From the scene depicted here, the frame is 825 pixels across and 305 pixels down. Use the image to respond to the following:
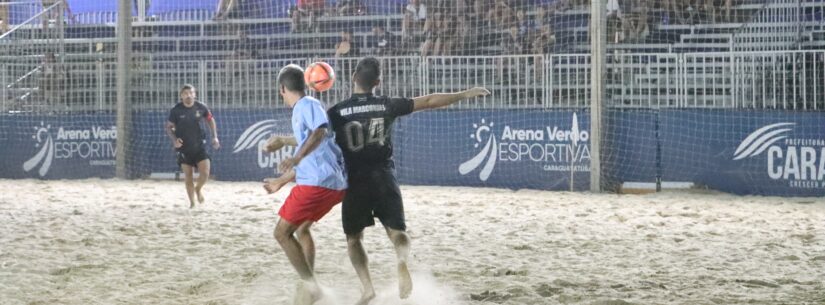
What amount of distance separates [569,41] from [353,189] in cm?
1302

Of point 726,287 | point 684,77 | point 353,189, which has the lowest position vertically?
point 726,287

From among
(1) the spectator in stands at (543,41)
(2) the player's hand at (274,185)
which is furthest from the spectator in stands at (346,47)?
(2) the player's hand at (274,185)

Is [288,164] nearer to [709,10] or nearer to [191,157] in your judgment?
[191,157]

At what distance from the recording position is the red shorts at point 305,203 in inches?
236

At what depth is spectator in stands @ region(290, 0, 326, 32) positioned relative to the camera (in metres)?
20.6

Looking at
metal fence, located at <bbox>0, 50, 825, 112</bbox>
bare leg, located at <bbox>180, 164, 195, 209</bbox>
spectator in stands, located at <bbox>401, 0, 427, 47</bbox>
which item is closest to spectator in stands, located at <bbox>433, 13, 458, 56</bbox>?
spectator in stands, located at <bbox>401, 0, 427, 47</bbox>

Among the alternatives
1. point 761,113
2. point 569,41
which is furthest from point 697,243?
point 569,41

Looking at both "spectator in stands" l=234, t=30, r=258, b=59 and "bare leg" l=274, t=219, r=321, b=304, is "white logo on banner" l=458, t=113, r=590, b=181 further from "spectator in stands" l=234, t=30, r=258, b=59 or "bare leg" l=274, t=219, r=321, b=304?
"bare leg" l=274, t=219, r=321, b=304

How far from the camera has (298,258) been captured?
6.10 metres

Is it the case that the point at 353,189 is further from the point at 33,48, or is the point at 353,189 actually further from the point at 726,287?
the point at 33,48

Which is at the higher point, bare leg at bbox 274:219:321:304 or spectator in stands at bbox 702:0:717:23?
spectator in stands at bbox 702:0:717:23

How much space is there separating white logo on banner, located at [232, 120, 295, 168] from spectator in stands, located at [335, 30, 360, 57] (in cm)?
204

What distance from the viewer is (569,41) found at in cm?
1870

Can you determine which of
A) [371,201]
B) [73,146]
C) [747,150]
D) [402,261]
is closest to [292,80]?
[371,201]
